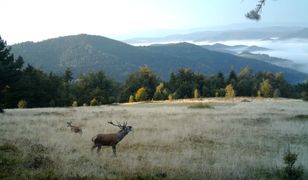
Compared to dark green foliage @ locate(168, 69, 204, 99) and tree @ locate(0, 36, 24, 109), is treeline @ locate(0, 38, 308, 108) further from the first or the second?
tree @ locate(0, 36, 24, 109)

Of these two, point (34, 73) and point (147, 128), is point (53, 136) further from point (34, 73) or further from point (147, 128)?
point (34, 73)

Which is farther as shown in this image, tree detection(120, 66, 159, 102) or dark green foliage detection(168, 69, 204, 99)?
dark green foliage detection(168, 69, 204, 99)

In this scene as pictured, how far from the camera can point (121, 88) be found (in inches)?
4525

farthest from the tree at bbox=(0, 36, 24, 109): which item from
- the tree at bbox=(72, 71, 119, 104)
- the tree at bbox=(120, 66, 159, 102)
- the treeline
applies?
the tree at bbox=(120, 66, 159, 102)

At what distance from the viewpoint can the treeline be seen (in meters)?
71.9

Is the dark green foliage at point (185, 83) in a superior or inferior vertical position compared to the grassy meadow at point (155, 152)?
superior

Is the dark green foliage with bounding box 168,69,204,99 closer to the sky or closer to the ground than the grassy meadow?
closer to the sky

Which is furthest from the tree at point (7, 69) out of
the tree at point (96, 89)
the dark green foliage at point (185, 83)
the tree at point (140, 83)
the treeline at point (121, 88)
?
the dark green foliage at point (185, 83)

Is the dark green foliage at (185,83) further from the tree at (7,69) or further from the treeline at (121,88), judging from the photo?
the tree at (7,69)

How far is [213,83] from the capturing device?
116m

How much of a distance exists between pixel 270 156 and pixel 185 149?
10.4 feet

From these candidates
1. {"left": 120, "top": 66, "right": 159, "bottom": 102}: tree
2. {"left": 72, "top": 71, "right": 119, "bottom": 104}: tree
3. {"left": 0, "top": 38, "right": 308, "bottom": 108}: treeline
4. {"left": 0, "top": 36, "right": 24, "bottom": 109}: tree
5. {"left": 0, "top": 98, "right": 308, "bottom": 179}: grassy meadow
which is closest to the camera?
{"left": 0, "top": 98, "right": 308, "bottom": 179}: grassy meadow

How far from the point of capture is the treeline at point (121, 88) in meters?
71.9

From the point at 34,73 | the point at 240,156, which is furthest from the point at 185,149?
the point at 34,73
